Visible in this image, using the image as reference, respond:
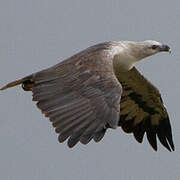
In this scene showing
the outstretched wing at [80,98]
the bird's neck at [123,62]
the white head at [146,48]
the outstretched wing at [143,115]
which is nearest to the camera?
the outstretched wing at [80,98]

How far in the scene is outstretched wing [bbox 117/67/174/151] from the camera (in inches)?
496

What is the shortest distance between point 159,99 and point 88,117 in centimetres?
338

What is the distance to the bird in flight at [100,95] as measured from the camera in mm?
9297

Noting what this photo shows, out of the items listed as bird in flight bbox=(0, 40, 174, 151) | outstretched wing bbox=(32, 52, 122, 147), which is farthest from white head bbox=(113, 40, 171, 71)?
outstretched wing bbox=(32, 52, 122, 147)

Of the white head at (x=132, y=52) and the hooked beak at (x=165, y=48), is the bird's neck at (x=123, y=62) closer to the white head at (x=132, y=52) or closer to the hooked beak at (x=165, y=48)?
the white head at (x=132, y=52)

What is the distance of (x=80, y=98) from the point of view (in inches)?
383

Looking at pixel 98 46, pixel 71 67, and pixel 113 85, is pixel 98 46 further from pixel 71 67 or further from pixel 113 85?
pixel 113 85

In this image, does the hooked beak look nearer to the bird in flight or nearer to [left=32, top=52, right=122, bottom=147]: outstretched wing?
the bird in flight

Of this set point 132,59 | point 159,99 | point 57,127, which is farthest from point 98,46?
point 57,127

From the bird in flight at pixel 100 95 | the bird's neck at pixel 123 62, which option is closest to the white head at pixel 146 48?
the bird in flight at pixel 100 95

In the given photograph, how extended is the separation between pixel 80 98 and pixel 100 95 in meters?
0.26

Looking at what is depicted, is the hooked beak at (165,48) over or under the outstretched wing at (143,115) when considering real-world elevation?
over

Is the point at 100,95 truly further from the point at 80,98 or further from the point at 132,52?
the point at 132,52

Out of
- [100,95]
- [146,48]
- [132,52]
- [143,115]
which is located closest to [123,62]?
[132,52]
